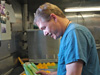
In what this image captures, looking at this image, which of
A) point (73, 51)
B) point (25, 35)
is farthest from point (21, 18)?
point (73, 51)

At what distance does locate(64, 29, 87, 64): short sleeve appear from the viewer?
17.6 inches

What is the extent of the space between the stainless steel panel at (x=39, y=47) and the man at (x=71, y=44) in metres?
1.01

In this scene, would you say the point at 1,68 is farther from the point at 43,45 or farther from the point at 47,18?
the point at 47,18

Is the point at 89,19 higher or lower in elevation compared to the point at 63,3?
lower

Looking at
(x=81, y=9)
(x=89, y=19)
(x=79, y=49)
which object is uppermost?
(x=81, y=9)

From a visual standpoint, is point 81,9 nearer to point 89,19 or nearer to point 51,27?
point 89,19

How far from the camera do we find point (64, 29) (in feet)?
1.84

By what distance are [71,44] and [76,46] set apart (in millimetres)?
22

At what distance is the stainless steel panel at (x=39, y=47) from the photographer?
1.60m

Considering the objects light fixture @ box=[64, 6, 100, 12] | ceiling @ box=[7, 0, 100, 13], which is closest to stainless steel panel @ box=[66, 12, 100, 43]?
light fixture @ box=[64, 6, 100, 12]

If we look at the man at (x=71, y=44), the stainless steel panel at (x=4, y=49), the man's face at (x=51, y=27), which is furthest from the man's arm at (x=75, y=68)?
the stainless steel panel at (x=4, y=49)

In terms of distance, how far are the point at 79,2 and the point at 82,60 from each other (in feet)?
5.02

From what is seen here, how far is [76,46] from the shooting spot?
0.45m

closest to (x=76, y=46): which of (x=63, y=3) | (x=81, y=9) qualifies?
(x=63, y=3)
